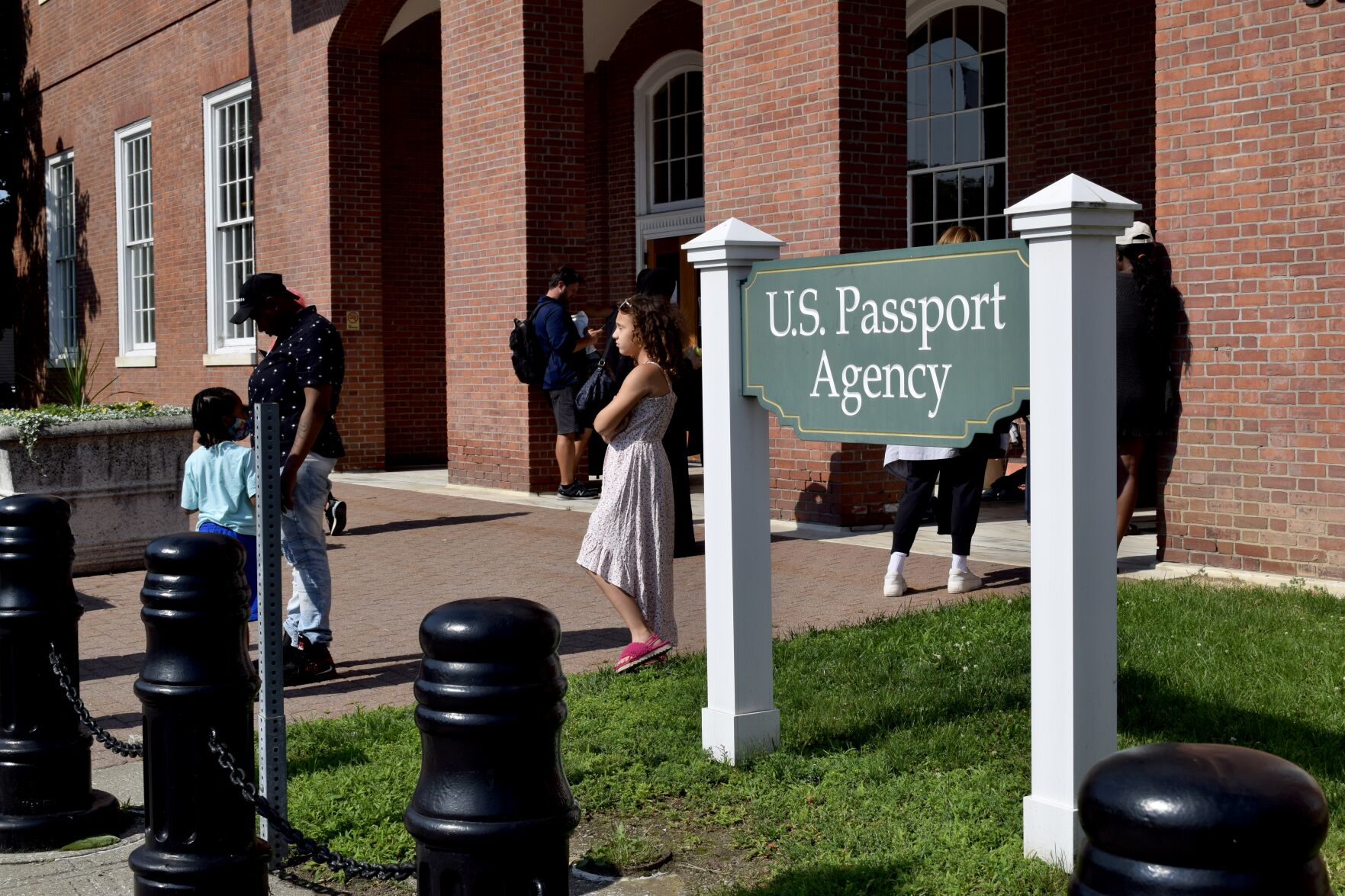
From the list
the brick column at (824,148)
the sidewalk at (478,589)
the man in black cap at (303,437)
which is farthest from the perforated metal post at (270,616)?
the brick column at (824,148)

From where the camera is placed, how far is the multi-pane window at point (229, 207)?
56.7 feet

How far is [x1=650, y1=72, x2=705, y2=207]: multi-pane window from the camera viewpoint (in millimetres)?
16562

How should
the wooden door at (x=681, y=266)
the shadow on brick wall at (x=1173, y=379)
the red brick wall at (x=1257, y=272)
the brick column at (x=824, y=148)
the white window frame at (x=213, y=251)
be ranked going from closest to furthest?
the red brick wall at (x=1257, y=272) → the shadow on brick wall at (x=1173, y=379) → the brick column at (x=824, y=148) → the wooden door at (x=681, y=266) → the white window frame at (x=213, y=251)

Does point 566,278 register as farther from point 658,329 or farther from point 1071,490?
point 1071,490

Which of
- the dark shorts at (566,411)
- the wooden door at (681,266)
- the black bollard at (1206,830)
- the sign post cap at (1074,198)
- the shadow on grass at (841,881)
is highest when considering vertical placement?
the wooden door at (681,266)

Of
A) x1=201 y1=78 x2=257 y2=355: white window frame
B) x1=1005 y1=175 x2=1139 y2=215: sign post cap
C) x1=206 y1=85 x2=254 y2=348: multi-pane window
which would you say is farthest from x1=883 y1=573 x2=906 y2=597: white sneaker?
x1=201 y1=78 x2=257 y2=355: white window frame

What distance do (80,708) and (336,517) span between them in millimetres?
6325

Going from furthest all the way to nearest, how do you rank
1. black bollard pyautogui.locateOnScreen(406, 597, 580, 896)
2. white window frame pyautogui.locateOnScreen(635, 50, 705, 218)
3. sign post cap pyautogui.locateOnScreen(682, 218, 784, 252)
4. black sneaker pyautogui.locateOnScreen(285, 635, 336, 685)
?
white window frame pyautogui.locateOnScreen(635, 50, 705, 218)
black sneaker pyautogui.locateOnScreen(285, 635, 336, 685)
sign post cap pyautogui.locateOnScreen(682, 218, 784, 252)
black bollard pyautogui.locateOnScreen(406, 597, 580, 896)

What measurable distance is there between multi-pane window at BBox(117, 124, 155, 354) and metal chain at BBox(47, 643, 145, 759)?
16891mm

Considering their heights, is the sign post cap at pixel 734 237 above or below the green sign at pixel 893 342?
above

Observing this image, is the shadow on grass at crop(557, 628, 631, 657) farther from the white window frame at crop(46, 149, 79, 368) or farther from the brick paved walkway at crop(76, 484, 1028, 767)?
the white window frame at crop(46, 149, 79, 368)

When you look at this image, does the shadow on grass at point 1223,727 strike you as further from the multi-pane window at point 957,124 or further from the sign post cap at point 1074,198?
the multi-pane window at point 957,124

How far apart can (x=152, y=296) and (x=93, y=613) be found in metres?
13.6

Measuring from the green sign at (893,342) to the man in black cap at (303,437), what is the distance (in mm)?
2261
